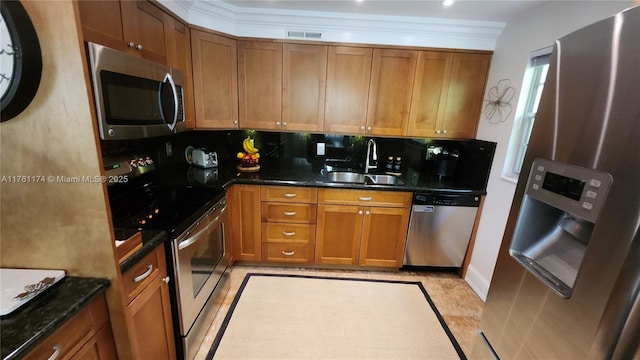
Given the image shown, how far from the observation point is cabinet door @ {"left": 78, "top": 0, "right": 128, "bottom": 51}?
1.16m

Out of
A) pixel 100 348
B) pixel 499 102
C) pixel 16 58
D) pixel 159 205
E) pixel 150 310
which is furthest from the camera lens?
pixel 499 102

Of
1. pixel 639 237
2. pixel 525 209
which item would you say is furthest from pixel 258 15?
pixel 639 237

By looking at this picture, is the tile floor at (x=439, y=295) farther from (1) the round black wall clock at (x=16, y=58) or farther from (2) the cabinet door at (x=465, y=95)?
(1) the round black wall clock at (x=16, y=58)

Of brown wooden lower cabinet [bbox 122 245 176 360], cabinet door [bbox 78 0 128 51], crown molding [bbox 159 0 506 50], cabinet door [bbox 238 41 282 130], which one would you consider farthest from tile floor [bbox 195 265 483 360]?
crown molding [bbox 159 0 506 50]

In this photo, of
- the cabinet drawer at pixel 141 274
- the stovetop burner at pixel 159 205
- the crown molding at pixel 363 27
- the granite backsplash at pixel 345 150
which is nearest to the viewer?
the cabinet drawer at pixel 141 274

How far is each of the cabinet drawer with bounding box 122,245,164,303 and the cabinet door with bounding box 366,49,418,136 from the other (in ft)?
6.75

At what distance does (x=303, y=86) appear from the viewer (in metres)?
2.46

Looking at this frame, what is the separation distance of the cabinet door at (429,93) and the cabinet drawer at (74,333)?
254cm

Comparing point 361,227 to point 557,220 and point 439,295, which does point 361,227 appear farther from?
point 557,220

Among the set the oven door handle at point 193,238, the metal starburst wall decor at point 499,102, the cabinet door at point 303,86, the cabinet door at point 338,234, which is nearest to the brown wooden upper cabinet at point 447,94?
the metal starburst wall decor at point 499,102

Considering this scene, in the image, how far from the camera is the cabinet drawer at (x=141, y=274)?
104cm

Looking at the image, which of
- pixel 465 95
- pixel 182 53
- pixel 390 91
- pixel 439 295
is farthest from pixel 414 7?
pixel 439 295

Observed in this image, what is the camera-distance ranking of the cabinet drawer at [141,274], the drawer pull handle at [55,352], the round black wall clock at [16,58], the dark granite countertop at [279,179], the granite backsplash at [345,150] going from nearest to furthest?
1. the round black wall clock at [16,58]
2. the drawer pull handle at [55,352]
3. the cabinet drawer at [141,274]
4. the dark granite countertop at [279,179]
5. the granite backsplash at [345,150]

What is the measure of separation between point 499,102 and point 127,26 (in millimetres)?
2797
